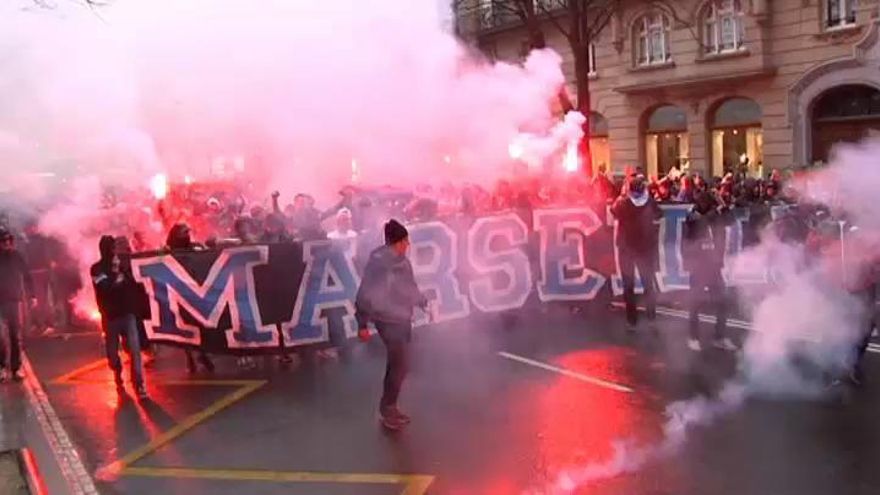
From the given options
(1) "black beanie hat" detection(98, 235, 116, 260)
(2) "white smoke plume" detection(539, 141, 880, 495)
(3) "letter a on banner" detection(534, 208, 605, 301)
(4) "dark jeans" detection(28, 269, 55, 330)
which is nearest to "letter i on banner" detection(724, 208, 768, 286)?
(3) "letter a on banner" detection(534, 208, 605, 301)

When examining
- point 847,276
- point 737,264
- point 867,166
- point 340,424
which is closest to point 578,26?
point 737,264

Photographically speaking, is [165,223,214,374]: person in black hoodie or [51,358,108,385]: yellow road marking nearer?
[51,358,108,385]: yellow road marking

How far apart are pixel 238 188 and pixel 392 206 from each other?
5091mm

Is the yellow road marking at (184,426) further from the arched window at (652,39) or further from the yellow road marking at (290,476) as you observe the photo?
the arched window at (652,39)

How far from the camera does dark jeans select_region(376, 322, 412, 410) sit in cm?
702

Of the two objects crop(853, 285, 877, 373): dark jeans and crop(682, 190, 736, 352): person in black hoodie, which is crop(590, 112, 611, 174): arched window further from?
crop(853, 285, 877, 373): dark jeans

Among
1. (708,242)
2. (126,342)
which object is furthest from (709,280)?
(126,342)

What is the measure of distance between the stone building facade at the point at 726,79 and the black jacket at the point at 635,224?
34.6 ft

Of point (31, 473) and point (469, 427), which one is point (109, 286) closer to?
point (31, 473)

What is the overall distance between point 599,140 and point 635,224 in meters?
20.8

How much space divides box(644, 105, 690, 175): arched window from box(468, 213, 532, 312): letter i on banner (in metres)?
17.5

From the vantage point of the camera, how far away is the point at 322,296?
9.84 m

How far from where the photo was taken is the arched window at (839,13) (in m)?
22.3

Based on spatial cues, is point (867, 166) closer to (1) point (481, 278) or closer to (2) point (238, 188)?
(1) point (481, 278)
